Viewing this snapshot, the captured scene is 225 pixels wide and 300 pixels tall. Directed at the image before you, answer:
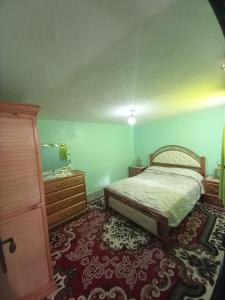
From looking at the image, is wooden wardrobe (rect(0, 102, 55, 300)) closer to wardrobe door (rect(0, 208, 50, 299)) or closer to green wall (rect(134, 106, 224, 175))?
wardrobe door (rect(0, 208, 50, 299))

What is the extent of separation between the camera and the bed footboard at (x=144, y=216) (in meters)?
2.10

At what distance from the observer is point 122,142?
5094mm

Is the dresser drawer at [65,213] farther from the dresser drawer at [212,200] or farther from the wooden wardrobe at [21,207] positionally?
the dresser drawer at [212,200]

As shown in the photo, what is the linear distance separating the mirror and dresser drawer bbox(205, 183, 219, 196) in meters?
3.30

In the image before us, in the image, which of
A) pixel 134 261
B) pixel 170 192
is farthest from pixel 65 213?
pixel 170 192

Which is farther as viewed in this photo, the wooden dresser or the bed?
the wooden dresser

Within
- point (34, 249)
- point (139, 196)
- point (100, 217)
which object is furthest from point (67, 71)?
point (100, 217)

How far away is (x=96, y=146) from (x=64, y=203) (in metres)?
1.93

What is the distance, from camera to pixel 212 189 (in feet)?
10.4

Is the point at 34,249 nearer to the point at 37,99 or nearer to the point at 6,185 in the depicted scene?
the point at 6,185

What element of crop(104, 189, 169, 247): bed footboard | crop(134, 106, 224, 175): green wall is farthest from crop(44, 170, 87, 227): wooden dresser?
crop(134, 106, 224, 175): green wall

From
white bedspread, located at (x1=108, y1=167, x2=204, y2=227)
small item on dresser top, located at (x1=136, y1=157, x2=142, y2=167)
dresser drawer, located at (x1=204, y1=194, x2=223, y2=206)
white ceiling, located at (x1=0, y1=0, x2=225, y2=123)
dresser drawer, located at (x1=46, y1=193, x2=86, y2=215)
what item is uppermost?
white ceiling, located at (x1=0, y1=0, x2=225, y2=123)

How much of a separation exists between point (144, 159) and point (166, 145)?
42.0 inches

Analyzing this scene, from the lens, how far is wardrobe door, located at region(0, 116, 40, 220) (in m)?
1.23
